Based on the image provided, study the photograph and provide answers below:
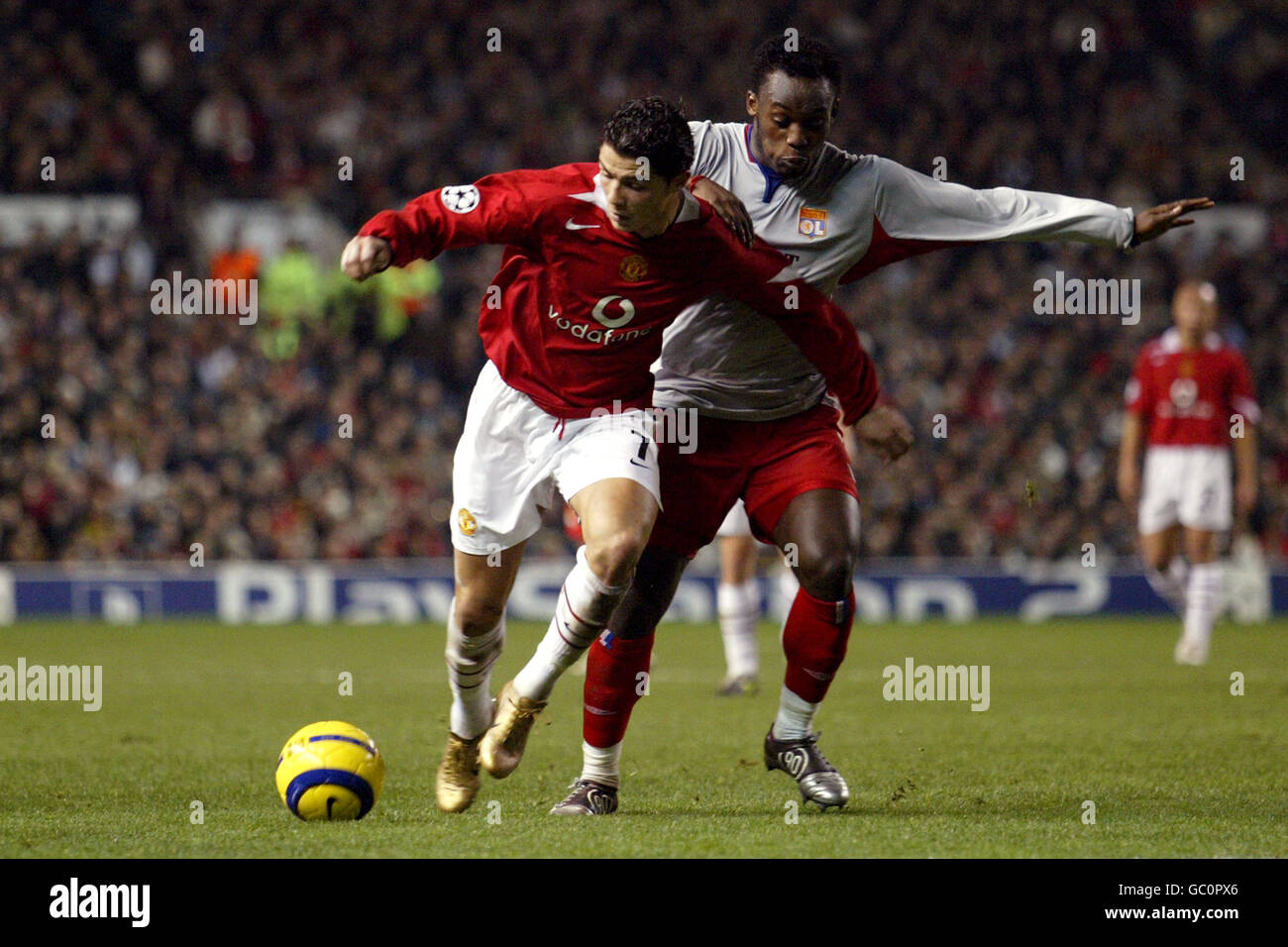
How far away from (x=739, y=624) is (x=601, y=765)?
415 cm

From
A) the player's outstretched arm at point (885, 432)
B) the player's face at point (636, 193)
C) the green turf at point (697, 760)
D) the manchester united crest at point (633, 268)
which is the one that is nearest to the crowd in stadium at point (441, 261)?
the green turf at point (697, 760)

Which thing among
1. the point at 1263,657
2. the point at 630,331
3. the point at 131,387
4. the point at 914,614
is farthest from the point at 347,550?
the point at 630,331

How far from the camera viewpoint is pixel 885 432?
5770 millimetres

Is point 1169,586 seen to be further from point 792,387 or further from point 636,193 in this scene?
point 636,193

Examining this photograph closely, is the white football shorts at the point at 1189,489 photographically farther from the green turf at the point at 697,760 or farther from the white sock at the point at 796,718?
the white sock at the point at 796,718

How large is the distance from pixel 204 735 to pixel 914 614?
9.27 m

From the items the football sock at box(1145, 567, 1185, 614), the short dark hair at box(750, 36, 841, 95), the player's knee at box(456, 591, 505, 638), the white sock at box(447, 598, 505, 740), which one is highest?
the short dark hair at box(750, 36, 841, 95)

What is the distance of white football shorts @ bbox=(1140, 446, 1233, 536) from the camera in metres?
11.8

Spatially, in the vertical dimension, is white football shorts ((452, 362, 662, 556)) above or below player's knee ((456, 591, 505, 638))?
above

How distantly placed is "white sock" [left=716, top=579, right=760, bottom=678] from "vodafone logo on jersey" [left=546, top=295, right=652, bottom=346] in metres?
4.40

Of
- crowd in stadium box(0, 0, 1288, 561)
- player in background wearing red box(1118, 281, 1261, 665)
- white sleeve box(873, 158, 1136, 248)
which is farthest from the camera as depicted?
crowd in stadium box(0, 0, 1288, 561)

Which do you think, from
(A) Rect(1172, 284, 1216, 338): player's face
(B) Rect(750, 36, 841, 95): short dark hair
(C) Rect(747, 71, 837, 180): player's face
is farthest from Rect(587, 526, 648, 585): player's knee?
(A) Rect(1172, 284, 1216, 338): player's face

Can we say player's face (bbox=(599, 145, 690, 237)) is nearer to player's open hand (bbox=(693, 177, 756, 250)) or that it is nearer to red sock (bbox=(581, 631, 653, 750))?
player's open hand (bbox=(693, 177, 756, 250))
